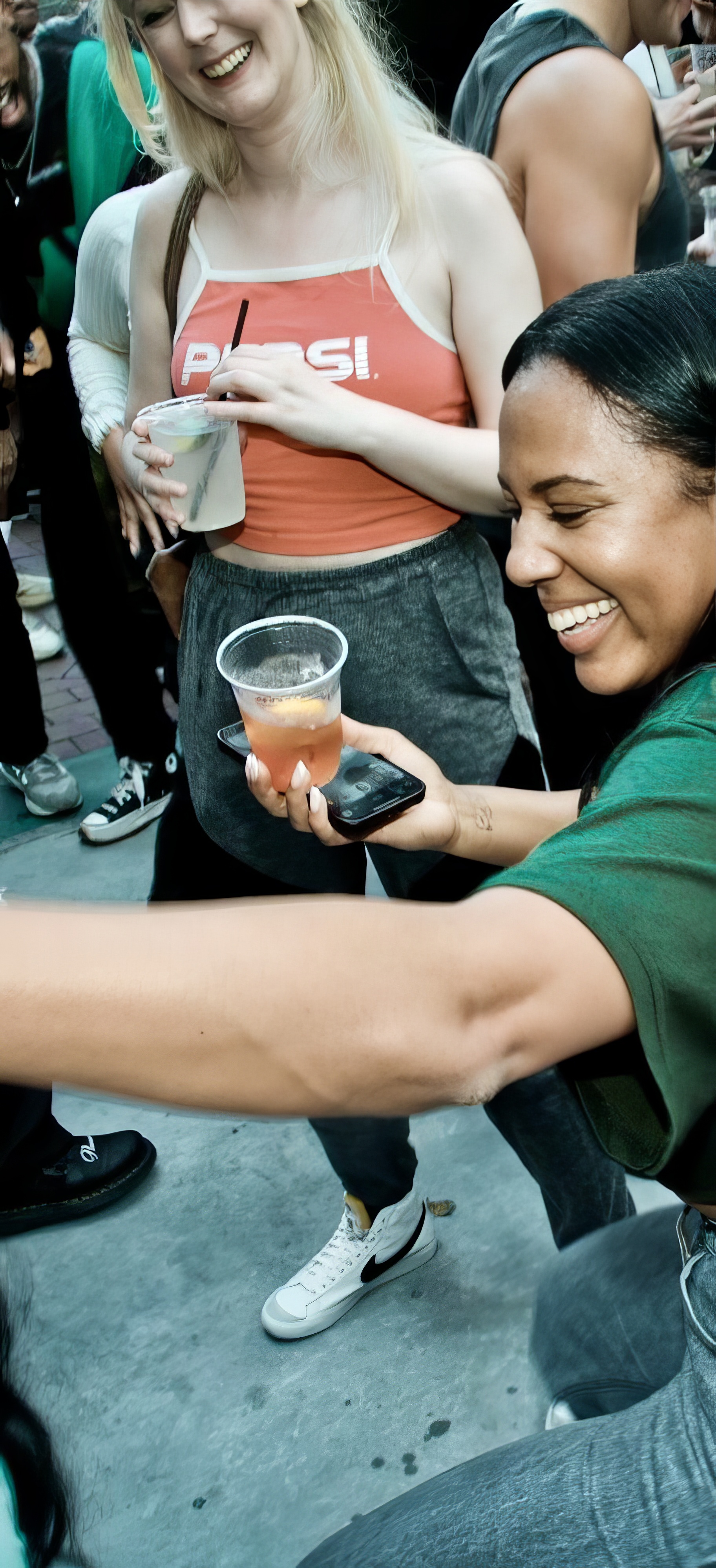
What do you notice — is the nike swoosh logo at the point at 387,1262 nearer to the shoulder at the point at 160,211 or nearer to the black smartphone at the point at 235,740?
the black smartphone at the point at 235,740

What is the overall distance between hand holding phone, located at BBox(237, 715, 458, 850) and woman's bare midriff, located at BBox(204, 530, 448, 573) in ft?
0.79

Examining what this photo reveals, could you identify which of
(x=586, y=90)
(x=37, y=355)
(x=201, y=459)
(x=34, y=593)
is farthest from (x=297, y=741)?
(x=34, y=593)

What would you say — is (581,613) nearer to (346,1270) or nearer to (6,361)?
(346,1270)

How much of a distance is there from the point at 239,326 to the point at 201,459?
215 mm

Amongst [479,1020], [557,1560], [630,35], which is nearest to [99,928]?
[479,1020]

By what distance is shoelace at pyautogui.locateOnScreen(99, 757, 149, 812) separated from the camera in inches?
147

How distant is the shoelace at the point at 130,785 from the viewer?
3.73 m

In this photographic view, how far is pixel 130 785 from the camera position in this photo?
3.76 meters

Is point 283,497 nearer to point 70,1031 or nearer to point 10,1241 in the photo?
point 70,1031

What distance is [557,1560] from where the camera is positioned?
1.02m

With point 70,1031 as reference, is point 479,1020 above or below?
below

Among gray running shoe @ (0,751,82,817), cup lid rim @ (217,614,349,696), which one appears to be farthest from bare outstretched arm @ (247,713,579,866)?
gray running shoe @ (0,751,82,817)

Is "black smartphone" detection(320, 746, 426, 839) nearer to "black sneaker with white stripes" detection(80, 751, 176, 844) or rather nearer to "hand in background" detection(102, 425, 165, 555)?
"hand in background" detection(102, 425, 165, 555)

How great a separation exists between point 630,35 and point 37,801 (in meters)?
2.79
